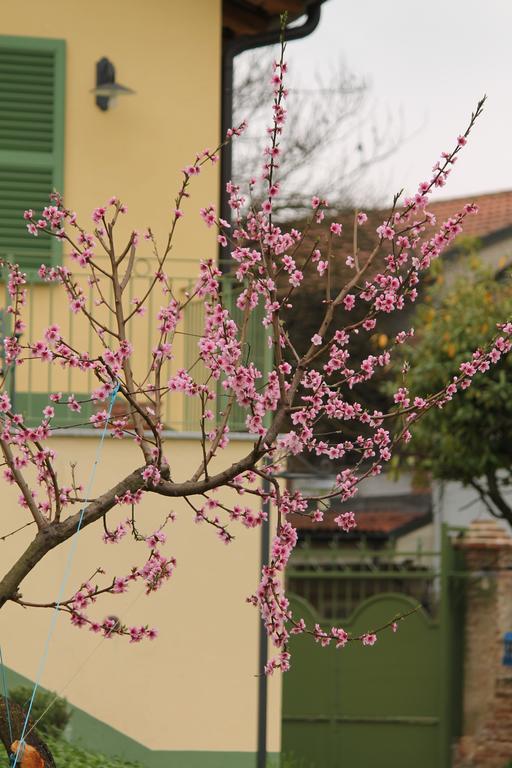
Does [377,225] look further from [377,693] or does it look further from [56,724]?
[56,724]

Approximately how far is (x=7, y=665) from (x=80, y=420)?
151 cm

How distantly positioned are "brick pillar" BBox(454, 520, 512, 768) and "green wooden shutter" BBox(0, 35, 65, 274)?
5115 mm

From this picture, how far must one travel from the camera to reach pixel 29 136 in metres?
9.96

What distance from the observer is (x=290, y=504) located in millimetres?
6371

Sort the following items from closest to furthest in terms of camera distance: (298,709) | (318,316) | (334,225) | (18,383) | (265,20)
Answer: (334,225)
(18,383)
(265,20)
(298,709)
(318,316)

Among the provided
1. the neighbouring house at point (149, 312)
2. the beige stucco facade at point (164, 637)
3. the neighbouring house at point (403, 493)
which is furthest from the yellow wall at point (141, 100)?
the neighbouring house at point (403, 493)

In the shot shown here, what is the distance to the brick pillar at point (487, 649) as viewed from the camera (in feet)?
42.1

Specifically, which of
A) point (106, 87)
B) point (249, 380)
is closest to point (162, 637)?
point (249, 380)

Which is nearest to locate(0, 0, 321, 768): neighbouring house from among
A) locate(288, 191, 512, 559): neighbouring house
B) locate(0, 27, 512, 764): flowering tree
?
locate(0, 27, 512, 764): flowering tree

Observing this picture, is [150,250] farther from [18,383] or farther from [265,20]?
[265,20]

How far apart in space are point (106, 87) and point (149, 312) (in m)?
Answer: 1.47

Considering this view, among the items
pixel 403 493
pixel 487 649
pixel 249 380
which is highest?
pixel 403 493

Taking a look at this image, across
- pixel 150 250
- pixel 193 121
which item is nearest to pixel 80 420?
pixel 150 250

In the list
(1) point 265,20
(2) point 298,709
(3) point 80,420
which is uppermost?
(1) point 265,20
